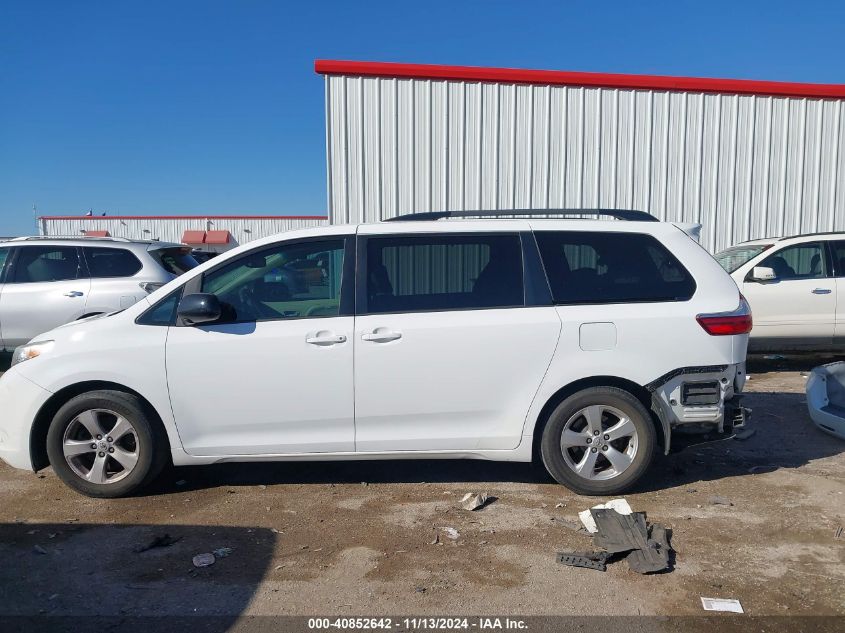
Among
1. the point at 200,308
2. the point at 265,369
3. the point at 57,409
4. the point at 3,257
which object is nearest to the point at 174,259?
the point at 3,257

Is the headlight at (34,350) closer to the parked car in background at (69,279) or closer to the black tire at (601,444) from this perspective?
the black tire at (601,444)

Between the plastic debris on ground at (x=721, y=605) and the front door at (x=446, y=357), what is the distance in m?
1.51

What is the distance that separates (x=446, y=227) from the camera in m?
4.63

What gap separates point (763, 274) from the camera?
862cm

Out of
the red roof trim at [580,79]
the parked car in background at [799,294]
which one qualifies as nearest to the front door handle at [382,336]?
the parked car in background at [799,294]

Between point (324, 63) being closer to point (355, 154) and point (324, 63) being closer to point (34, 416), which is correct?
point (355, 154)

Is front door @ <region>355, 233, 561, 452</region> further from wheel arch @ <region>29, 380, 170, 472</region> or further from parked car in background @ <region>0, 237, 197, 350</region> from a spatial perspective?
parked car in background @ <region>0, 237, 197, 350</region>

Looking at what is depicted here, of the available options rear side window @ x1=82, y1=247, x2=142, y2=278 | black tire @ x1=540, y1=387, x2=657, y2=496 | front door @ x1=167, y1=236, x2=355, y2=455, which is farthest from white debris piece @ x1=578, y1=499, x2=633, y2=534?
rear side window @ x1=82, y1=247, x2=142, y2=278

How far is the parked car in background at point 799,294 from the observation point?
28.6ft

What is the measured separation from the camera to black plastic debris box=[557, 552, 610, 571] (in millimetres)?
3520

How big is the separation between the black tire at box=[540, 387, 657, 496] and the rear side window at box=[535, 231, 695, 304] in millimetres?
638

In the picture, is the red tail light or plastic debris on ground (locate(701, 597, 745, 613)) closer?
plastic debris on ground (locate(701, 597, 745, 613))

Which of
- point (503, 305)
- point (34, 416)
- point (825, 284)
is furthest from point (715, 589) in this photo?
point (825, 284)

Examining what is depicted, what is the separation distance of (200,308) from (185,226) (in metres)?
33.4
